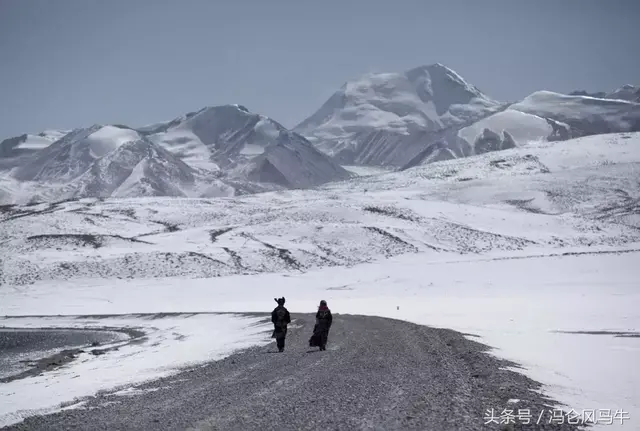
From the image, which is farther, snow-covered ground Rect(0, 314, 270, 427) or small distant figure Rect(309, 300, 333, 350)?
small distant figure Rect(309, 300, 333, 350)

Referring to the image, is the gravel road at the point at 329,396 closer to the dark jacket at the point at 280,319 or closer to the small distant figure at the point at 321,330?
the small distant figure at the point at 321,330

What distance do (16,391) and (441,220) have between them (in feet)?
249

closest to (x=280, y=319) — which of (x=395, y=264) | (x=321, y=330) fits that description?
(x=321, y=330)

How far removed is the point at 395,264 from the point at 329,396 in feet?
183

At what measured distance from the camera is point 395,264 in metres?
66.6

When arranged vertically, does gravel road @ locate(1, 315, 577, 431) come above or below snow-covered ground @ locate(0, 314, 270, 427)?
above

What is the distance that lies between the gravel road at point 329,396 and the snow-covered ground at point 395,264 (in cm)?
135

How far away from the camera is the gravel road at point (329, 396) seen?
927 centimetres

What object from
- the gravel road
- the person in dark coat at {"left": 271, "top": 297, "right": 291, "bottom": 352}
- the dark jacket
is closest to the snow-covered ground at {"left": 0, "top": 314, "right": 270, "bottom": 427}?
the gravel road

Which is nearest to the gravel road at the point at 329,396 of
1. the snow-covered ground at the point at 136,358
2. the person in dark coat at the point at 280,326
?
the snow-covered ground at the point at 136,358

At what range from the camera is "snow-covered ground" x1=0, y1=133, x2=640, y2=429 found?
73.0 feet

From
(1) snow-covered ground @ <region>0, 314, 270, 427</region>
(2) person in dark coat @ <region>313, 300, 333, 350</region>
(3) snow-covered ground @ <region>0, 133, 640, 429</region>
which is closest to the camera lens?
(1) snow-covered ground @ <region>0, 314, 270, 427</region>

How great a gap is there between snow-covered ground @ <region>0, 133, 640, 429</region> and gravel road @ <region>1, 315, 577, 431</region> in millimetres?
1346

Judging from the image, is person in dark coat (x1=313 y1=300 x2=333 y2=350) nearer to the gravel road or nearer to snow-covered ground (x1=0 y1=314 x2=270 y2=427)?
the gravel road
